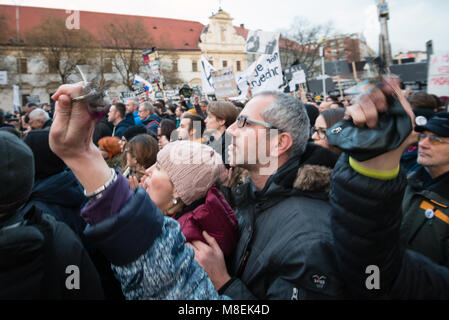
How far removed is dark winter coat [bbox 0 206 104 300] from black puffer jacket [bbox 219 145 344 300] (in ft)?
2.09

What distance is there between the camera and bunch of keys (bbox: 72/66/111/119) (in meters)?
0.89

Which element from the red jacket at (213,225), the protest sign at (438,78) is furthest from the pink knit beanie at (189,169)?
the protest sign at (438,78)

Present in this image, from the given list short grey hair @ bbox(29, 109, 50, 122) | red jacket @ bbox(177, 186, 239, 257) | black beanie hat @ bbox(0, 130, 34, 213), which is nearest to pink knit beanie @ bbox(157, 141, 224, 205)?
red jacket @ bbox(177, 186, 239, 257)

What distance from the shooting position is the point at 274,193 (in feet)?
5.20

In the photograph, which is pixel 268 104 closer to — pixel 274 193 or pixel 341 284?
pixel 274 193

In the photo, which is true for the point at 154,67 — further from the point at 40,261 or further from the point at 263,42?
the point at 40,261

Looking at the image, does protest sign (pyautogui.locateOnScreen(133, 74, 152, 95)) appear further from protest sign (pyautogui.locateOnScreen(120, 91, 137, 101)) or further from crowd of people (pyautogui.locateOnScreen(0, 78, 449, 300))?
crowd of people (pyautogui.locateOnScreen(0, 78, 449, 300))

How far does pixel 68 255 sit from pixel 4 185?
359 millimetres

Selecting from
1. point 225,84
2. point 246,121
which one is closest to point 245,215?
point 246,121

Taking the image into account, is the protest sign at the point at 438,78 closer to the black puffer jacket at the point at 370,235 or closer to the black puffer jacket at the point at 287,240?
the black puffer jacket at the point at 287,240

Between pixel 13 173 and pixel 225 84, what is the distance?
6359mm

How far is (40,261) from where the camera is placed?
1.08 meters

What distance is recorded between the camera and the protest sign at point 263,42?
20.4ft
